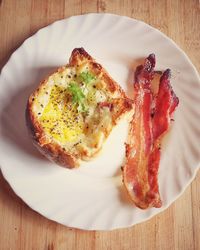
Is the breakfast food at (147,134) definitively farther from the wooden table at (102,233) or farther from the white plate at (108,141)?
the wooden table at (102,233)

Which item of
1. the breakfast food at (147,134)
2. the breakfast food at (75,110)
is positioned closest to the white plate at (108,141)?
the breakfast food at (147,134)

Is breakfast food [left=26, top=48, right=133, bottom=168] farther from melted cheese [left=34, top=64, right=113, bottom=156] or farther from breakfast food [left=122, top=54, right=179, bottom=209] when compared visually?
breakfast food [left=122, top=54, right=179, bottom=209]

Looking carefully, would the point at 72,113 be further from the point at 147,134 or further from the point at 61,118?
the point at 147,134

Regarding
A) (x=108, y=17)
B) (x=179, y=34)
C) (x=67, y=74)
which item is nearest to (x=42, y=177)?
(x=67, y=74)

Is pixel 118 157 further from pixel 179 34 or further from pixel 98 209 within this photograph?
pixel 179 34

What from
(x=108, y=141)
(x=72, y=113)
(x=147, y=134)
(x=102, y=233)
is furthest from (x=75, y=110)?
(x=102, y=233)
